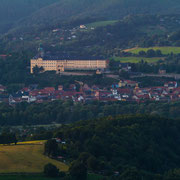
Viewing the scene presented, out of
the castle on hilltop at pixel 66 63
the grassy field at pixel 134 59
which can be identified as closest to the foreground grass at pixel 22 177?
the castle on hilltop at pixel 66 63

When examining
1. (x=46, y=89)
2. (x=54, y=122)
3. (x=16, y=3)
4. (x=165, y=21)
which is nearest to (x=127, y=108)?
(x=54, y=122)

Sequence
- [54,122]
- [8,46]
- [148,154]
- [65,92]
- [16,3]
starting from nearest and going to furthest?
[148,154]
[54,122]
[65,92]
[8,46]
[16,3]

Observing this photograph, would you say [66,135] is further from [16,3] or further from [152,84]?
[16,3]

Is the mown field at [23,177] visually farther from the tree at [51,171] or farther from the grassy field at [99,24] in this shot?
the grassy field at [99,24]

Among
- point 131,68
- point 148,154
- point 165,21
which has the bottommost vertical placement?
point 148,154

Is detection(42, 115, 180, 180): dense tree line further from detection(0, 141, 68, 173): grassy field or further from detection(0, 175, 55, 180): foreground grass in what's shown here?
detection(0, 175, 55, 180): foreground grass

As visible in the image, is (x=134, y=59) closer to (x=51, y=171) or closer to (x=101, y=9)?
(x=101, y=9)
